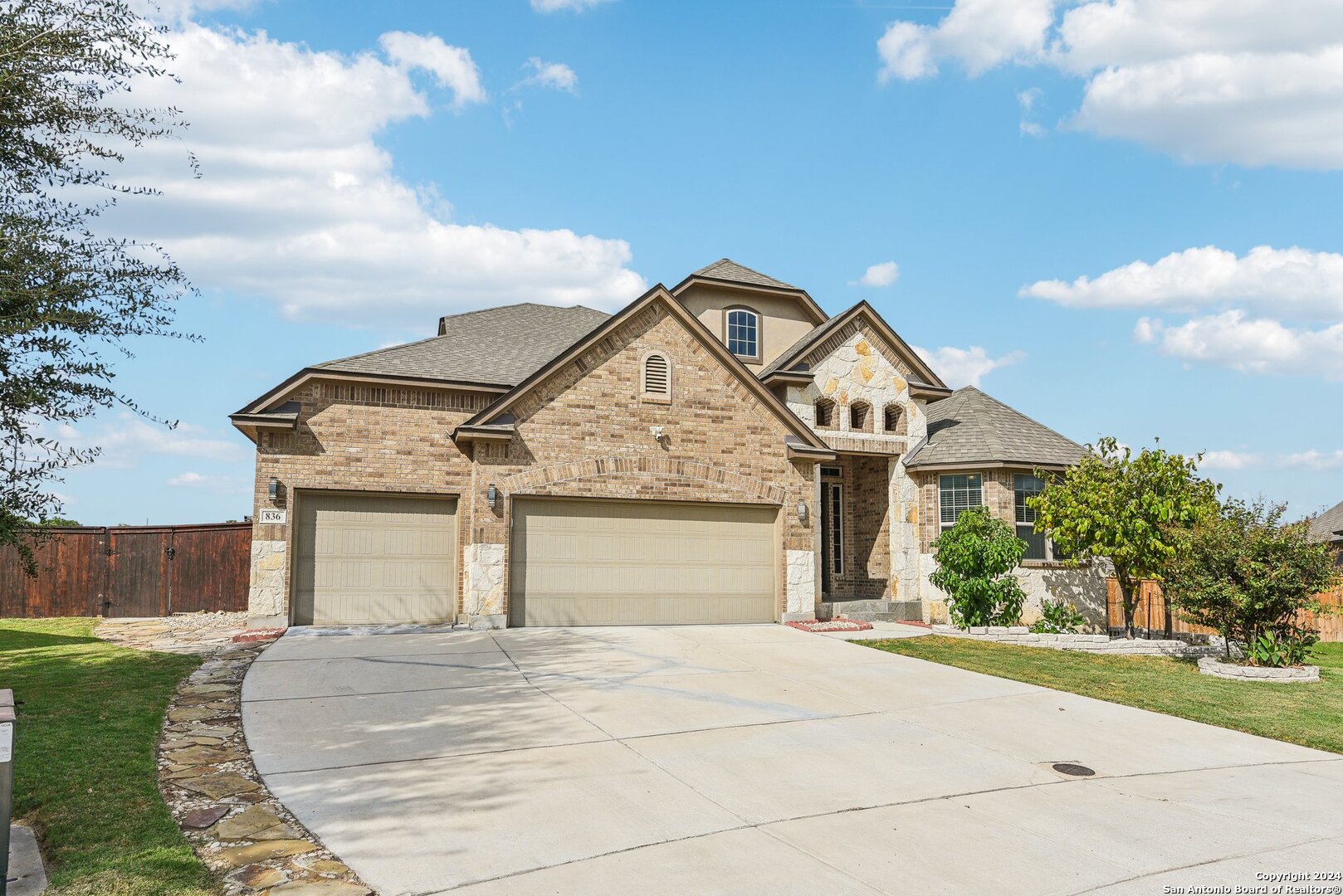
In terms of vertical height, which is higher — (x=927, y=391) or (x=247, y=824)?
(x=927, y=391)

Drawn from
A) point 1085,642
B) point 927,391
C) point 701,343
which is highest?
point 701,343

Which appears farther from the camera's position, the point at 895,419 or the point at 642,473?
the point at 895,419

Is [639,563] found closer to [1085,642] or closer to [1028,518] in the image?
[1085,642]

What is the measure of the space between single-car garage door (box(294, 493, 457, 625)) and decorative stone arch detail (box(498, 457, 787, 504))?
1759 millimetres

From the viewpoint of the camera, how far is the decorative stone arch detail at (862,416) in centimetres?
2056

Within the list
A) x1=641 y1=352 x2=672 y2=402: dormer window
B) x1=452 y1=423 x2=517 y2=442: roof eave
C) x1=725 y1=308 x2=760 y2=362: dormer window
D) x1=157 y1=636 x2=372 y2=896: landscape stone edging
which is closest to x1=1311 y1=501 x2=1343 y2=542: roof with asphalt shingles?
x1=725 y1=308 x2=760 y2=362: dormer window

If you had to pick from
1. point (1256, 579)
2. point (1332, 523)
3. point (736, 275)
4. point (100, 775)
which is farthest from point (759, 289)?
point (1332, 523)

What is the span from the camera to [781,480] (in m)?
17.7

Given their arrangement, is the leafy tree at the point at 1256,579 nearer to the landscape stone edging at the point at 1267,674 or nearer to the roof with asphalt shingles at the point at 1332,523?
the landscape stone edging at the point at 1267,674

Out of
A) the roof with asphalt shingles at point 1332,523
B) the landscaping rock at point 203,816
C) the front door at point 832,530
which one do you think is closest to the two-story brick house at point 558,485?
the front door at point 832,530

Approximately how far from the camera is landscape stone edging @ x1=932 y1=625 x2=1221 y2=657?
52.2 feet

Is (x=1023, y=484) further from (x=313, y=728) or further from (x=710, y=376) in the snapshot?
(x=313, y=728)

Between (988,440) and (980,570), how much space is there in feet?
11.8

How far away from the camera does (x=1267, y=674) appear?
13.0 m
